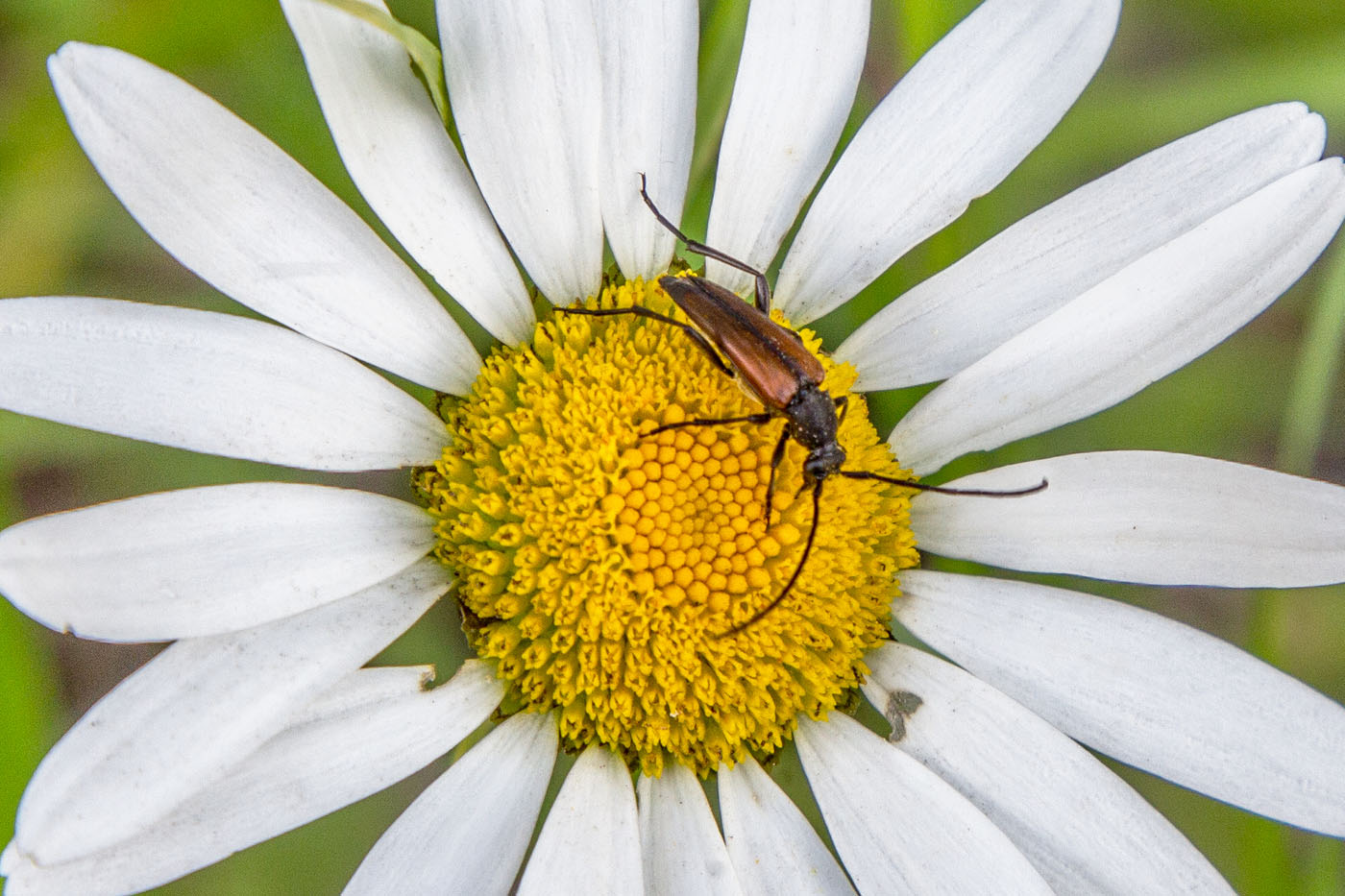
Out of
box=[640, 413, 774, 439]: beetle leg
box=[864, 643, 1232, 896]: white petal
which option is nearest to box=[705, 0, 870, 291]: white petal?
box=[640, 413, 774, 439]: beetle leg

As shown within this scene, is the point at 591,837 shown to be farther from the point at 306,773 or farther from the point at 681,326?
the point at 681,326

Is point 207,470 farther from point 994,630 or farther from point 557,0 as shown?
point 994,630

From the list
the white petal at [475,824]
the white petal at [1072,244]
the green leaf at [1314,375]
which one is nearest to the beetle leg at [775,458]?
the white petal at [1072,244]

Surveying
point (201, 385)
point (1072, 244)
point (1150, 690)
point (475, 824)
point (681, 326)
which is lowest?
point (475, 824)

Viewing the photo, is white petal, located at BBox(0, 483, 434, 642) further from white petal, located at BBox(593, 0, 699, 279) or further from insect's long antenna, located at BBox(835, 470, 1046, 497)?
insect's long antenna, located at BBox(835, 470, 1046, 497)

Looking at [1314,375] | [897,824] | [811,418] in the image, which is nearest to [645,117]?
[811,418]
